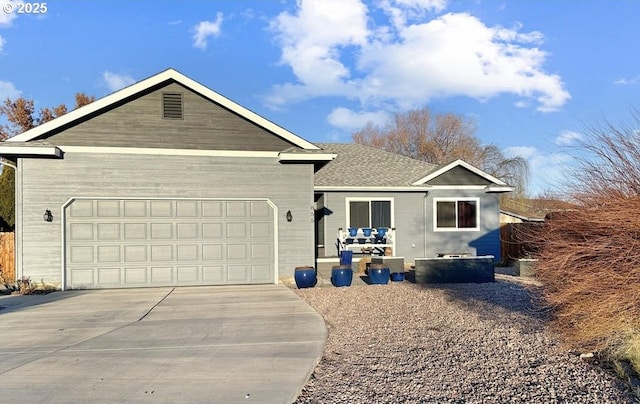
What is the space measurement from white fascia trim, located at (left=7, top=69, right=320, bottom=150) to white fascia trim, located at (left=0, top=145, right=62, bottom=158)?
12.2 inches

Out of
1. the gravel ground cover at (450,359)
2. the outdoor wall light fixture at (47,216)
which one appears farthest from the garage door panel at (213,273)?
the gravel ground cover at (450,359)

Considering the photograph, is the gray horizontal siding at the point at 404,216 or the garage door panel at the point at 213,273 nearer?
the garage door panel at the point at 213,273

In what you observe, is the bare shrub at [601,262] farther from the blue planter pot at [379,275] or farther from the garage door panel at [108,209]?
the garage door panel at [108,209]

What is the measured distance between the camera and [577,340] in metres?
5.59

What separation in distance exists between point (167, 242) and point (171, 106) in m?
3.58

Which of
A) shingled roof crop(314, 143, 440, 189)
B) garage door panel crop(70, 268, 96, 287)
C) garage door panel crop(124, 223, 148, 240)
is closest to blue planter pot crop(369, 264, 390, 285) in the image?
shingled roof crop(314, 143, 440, 189)

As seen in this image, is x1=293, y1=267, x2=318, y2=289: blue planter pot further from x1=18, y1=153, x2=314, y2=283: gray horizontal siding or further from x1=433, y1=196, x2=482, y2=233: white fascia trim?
x1=433, y1=196, x2=482, y2=233: white fascia trim

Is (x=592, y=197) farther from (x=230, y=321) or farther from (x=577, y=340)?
(x=230, y=321)

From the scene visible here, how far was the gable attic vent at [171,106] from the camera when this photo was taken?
12156mm

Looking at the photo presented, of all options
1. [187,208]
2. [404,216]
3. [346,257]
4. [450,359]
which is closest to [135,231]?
[187,208]

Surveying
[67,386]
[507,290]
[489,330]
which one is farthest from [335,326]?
[507,290]

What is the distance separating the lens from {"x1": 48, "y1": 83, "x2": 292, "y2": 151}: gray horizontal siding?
1174 cm

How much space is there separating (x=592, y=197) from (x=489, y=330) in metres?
2.29

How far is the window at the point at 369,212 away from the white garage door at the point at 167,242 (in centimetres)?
478
